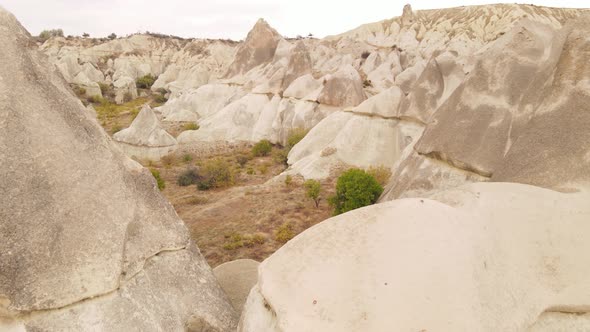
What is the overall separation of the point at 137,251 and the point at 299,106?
21.6 metres

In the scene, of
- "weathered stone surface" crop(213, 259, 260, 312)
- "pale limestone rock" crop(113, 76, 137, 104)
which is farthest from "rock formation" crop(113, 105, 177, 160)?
"pale limestone rock" crop(113, 76, 137, 104)

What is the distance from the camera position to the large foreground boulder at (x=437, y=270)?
400 cm

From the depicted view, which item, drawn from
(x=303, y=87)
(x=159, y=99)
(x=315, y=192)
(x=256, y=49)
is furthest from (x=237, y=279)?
(x=159, y=99)

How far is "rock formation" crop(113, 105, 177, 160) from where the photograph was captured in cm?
2339

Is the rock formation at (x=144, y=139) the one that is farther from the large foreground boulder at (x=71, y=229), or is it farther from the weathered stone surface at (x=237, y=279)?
the large foreground boulder at (x=71, y=229)

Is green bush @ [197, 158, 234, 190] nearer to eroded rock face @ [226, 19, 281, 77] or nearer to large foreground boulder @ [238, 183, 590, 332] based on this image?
large foreground boulder @ [238, 183, 590, 332]

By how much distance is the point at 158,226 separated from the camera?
548cm

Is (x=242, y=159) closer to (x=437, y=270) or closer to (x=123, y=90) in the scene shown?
(x=437, y=270)

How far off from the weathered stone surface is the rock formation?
17.0m

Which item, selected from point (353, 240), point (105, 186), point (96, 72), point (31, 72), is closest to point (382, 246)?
point (353, 240)

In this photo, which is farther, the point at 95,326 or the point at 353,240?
the point at 353,240

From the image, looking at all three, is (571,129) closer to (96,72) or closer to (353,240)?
(353,240)

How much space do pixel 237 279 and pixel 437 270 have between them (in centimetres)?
402

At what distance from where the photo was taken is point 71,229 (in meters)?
4.51
